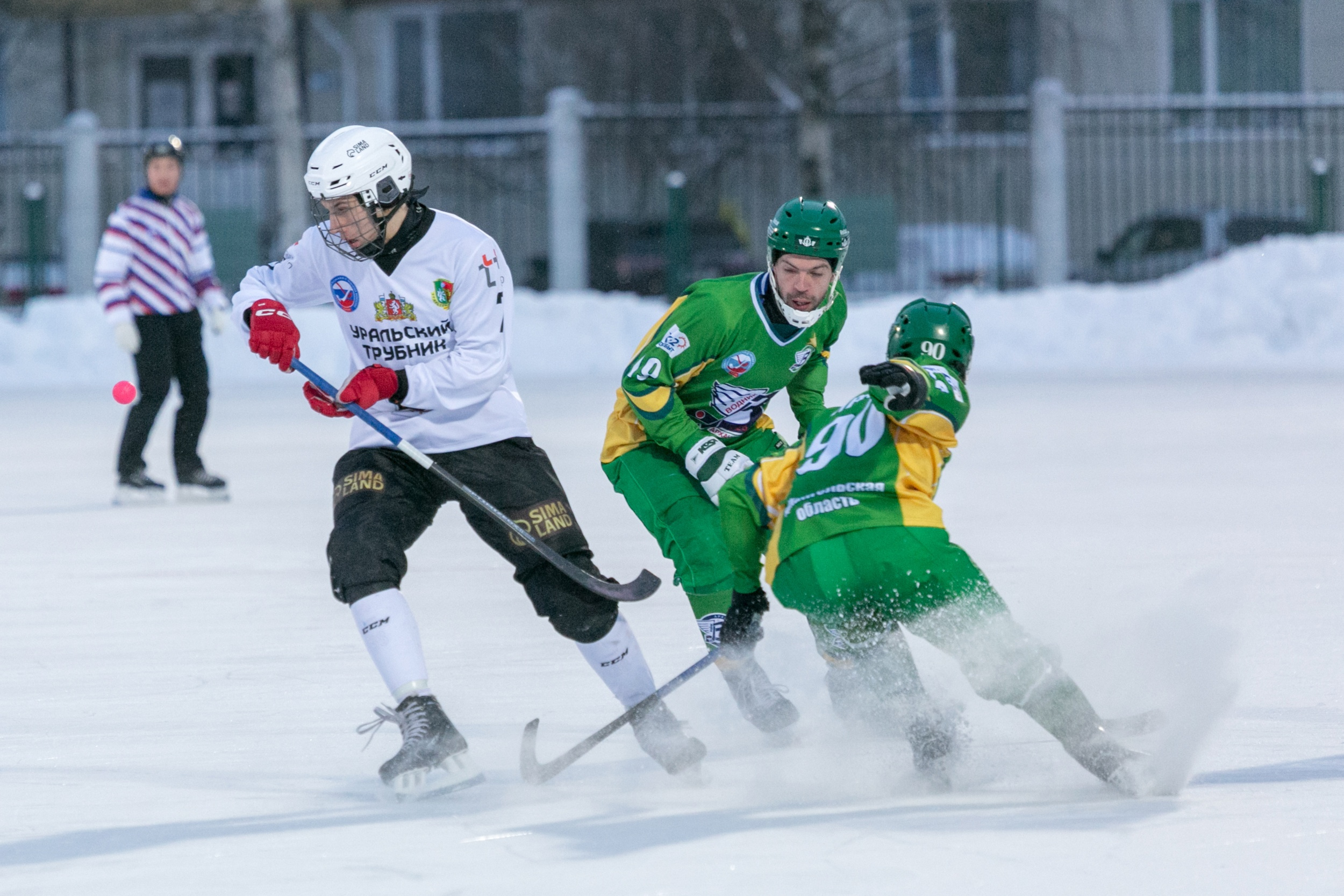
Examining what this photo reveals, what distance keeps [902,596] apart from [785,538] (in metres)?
0.26

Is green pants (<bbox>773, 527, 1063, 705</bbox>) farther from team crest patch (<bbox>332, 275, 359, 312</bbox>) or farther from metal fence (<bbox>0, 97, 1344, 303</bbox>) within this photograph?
metal fence (<bbox>0, 97, 1344, 303</bbox>)

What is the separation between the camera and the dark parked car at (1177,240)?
1725cm

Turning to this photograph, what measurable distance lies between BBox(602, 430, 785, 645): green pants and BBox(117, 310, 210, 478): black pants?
13.4ft

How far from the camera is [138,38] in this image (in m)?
23.4

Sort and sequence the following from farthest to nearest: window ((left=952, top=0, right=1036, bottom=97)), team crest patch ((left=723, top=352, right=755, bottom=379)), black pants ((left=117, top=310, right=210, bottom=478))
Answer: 1. window ((left=952, top=0, right=1036, bottom=97))
2. black pants ((left=117, top=310, right=210, bottom=478))
3. team crest patch ((left=723, top=352, right=755, bottom=379))

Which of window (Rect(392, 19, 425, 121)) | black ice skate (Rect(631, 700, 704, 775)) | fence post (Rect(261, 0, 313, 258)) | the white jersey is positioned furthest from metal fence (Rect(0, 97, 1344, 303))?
black ice skate (Rect(631, 700, 704, 775))

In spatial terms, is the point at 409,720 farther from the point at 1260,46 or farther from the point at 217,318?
the point at 1260,46

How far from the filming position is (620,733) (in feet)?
13.8

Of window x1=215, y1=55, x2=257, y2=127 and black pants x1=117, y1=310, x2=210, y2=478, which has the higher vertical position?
window x1=215, y1=55, x2=257, y2=127

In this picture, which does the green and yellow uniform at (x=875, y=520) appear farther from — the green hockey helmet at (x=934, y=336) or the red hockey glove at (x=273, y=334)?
the red hockey glove at (x=273, y=334)

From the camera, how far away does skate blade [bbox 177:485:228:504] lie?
805 cm

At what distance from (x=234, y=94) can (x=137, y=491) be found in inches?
636

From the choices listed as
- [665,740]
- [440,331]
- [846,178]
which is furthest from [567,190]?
[665,740]

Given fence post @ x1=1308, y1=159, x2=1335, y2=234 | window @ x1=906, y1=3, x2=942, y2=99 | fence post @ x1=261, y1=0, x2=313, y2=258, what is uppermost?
window @ x1=906, y1=3, x2=942, y2=99
